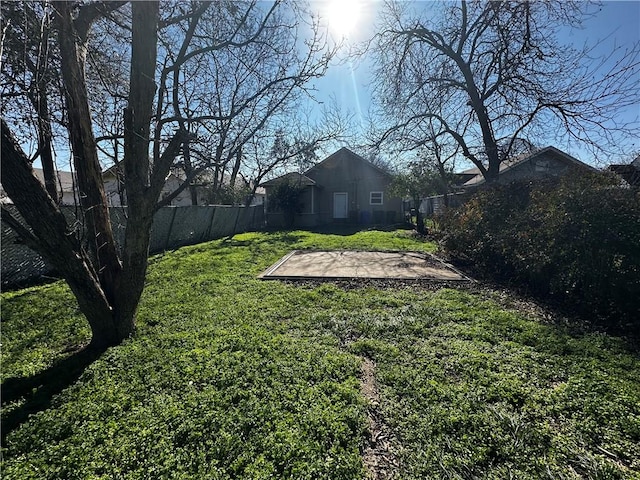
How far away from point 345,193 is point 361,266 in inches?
545

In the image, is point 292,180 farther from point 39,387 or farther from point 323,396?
point 323,396

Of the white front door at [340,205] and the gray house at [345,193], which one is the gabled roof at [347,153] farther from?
the white front door at [340,205]

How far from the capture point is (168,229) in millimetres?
10109

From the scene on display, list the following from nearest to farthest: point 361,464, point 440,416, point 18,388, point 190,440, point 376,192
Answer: point 361,464 < point 190,440 < point 440,416 < point 18,388 < point 376,192

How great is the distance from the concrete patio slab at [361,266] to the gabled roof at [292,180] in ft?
33.2

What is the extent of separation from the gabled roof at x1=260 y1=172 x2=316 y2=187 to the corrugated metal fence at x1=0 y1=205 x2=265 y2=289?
1749mm

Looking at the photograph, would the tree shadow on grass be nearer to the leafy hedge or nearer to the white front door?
the leafy hedge

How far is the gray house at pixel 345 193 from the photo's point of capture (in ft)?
63.0

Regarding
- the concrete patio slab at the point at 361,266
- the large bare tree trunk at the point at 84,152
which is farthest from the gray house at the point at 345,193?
the large bare tree trunk at the point at 84,152

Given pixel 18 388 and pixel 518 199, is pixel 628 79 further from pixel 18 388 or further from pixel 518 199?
pixel 18 388

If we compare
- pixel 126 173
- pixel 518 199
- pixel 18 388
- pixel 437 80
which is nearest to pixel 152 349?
pixel 18 388

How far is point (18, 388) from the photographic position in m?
2.45

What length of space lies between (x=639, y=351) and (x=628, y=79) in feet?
19.3

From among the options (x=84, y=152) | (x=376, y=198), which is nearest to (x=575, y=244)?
(x=84, y=152)
